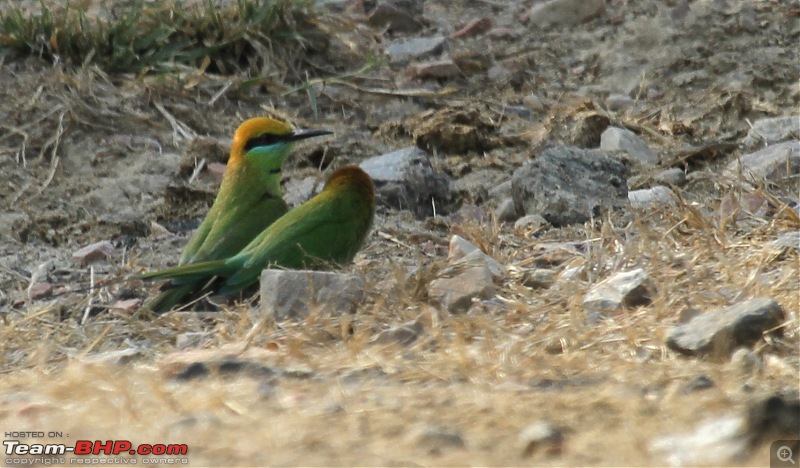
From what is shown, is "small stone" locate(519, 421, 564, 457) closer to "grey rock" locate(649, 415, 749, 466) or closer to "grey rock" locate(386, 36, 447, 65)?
"grey rock" locate(649, 415, 749, 466)

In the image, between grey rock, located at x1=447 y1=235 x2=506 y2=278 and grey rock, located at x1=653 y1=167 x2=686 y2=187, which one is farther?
grey rock, located at x1=653 y1=167 x2=686 y2=187

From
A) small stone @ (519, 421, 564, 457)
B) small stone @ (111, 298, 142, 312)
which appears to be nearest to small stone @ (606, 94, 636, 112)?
small stone @ (111, 298, 142, 312)

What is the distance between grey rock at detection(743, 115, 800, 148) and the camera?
5.18 m

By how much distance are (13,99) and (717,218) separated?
315 centimetres

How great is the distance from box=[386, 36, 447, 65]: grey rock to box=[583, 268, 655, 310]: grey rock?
3.28m

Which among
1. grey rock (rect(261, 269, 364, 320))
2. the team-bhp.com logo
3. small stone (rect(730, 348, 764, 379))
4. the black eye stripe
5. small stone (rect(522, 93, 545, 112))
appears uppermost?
the team-bhp.com logo

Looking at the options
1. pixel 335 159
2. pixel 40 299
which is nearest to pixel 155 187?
pixel 335 159

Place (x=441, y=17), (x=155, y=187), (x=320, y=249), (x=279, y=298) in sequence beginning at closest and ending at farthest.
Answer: (x=279, y=298), (x=320, y=249), (x=155, y=187), (x=441, y=17)

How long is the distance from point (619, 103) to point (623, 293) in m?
2.83

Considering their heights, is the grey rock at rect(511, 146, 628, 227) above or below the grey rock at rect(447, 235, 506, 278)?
below

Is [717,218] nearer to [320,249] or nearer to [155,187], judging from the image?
[320,249]

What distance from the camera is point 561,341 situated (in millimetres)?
2902

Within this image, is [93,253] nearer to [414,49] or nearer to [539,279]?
[539,279]

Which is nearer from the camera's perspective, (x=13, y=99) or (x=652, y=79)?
(x=13, y=99)
